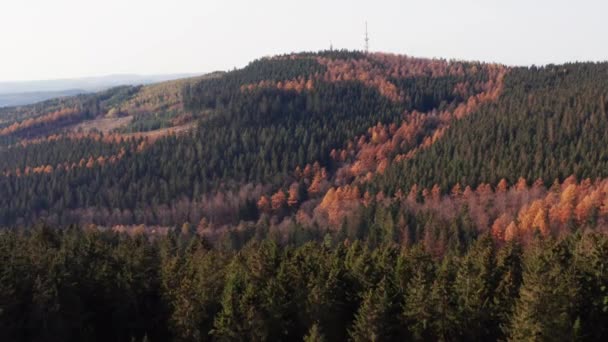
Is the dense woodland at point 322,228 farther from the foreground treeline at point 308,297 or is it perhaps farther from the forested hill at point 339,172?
the forested hill at point 339,172

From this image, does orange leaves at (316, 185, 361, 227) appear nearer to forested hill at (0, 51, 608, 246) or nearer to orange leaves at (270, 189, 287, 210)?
forested hill at (0, 51, 608, 246)

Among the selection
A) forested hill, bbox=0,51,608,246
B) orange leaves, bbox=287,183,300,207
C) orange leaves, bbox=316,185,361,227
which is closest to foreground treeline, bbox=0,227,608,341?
forested hill, bbox=0,51,608,246

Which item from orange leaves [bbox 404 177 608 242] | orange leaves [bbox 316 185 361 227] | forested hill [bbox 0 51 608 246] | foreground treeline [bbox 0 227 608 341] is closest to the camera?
foreground treeline [bbox 0 227 608 341]

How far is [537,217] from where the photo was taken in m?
90.4

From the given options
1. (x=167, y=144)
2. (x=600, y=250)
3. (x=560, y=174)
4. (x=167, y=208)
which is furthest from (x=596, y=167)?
(x=167, y=144)

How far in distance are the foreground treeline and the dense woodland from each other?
0.16 metres

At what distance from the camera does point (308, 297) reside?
40.5 meters

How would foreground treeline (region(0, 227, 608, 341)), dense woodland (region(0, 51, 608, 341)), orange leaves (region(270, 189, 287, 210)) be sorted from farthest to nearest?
1. orange leaves (region(270, 189, 287, 210))
2. dense woodland (region(0, 51, 608, 341))
3. foreground treeline (region(0, 227, 608, 341))

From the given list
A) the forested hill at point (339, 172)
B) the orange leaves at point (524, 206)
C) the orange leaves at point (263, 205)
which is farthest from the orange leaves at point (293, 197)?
the orange leaves at point (524, 206)

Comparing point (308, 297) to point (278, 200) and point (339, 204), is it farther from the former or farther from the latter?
point (278, 200)

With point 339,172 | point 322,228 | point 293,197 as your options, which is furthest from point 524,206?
point 339,172

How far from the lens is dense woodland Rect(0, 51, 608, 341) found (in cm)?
3912

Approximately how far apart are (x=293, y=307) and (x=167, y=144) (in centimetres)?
14580

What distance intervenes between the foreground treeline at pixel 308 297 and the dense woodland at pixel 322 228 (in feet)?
0.52
